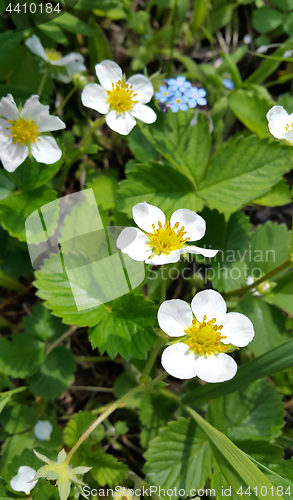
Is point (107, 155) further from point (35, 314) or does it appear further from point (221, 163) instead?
point (35, 314)

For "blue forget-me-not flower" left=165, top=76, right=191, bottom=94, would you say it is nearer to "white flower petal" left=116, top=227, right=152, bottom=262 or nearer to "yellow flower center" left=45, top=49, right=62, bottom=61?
"yellow flower center" left=45, top=49, right=62, bottom=61

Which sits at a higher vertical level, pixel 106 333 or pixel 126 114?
pixel 126 114

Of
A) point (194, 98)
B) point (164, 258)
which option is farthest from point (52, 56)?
point (164, 258)

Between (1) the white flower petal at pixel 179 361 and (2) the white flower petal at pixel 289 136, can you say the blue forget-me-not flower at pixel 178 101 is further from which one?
(1) the white flower petal at pixel 179 361

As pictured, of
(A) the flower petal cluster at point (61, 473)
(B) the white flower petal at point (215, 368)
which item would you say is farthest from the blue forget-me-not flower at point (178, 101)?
(A) the flower petal cluster at point (61, 473)

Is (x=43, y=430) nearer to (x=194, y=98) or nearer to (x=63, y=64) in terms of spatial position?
(x=194, y=98)

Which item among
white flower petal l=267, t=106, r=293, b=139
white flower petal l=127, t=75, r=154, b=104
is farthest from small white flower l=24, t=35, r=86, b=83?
white flower petal l=267, t=106, r=293, b=139

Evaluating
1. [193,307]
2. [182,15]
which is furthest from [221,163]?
[182,15]
